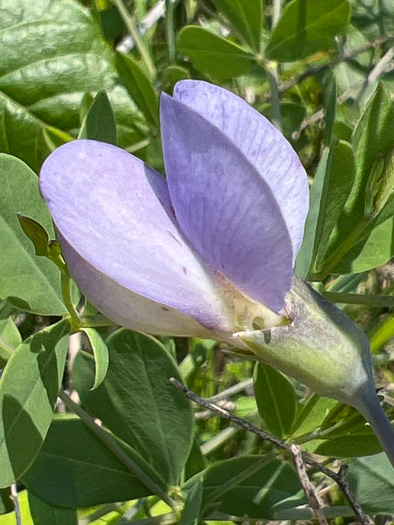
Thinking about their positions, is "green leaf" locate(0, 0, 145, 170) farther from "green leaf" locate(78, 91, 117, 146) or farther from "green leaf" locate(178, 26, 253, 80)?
"green leaf" locate(78, 91, 117, 146)

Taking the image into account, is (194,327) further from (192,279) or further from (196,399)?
(196,399)

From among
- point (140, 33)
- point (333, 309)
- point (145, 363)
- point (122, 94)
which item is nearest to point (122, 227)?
point (333, 309)

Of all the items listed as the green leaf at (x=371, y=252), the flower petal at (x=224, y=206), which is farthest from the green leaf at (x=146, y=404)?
the flower petal at (x=224, y=206)

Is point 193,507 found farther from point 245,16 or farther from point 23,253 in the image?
point 245,16

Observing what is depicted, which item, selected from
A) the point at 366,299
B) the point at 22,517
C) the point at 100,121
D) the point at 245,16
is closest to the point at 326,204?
the point at 366,299

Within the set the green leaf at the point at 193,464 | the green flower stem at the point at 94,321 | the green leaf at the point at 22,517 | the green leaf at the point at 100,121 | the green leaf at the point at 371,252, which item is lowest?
the green leaf at the point at 22,517

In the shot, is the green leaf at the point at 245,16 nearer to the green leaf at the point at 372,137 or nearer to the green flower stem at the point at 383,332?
the green leaf at the point at 372,137
